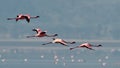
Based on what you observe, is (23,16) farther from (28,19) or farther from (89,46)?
(89,46)

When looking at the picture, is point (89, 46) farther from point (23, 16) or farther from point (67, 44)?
point (23, 16)

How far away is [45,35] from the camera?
37.8 m

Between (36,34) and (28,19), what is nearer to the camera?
(28,19)

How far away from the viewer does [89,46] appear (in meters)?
37.2

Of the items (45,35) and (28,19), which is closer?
(28,19)

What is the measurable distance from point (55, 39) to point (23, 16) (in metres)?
2.66

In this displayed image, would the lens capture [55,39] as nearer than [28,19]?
No

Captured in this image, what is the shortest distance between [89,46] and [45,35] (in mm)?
2477

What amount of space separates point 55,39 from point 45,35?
0.58m

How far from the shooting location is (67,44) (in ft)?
123

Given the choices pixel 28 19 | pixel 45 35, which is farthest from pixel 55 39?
pixel 28 19

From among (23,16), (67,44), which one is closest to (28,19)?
(23,16)

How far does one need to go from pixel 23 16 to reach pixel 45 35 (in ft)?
7.43

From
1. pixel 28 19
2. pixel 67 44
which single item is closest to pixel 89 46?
pixel 67 44
